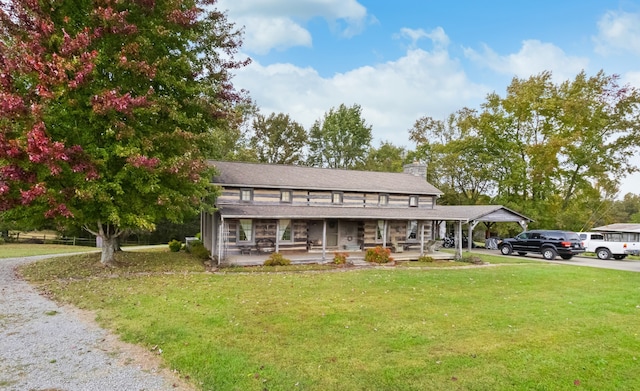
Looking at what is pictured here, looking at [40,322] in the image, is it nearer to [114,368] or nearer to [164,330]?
[164,330]

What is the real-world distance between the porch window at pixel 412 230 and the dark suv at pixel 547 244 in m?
7.27

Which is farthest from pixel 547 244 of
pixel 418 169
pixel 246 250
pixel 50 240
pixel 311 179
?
pixel 50 240

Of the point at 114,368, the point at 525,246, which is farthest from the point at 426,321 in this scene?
the point at 525,246

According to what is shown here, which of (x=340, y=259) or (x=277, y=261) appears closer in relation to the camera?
(x=277, y=261)

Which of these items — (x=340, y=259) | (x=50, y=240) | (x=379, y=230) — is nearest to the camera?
(x=340, y=259)

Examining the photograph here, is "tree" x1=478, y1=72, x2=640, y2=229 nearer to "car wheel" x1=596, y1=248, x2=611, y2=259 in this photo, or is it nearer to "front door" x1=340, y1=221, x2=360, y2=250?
"car wheel" x1=596, y1=248, x2=611, y2=259

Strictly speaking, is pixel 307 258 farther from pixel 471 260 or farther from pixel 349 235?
pixel 471 260

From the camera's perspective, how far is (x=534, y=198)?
3738 centimetres

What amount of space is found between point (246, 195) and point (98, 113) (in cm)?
893

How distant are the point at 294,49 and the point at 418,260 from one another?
52.5ft

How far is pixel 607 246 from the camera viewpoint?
81.7 feet

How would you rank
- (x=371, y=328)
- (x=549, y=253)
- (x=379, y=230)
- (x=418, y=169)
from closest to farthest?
(x=371, y=328) < (x=379, y=230) < (x=549, y=253) < (x=418, y=169)

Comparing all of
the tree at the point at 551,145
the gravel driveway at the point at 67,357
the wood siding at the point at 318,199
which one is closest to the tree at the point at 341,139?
the tree at the point at 551,145

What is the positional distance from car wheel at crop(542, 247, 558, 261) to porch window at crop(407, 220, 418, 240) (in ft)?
27.9
